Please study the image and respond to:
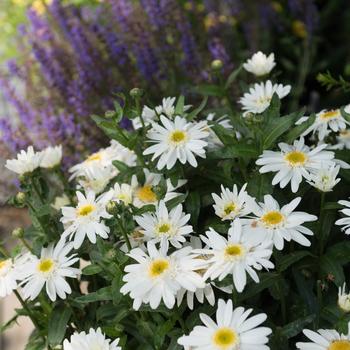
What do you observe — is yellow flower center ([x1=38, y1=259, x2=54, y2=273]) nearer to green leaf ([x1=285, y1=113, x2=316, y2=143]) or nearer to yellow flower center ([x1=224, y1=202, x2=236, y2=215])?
yellow flower center ([x1=224, y1=202, x2=236, y2=215])

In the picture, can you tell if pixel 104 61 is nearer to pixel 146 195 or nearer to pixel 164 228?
pixel 146 195

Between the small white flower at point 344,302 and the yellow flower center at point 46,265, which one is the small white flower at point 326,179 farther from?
the yellow flower center at point 46,265

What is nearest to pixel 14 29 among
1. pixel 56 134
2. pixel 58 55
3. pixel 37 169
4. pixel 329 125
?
pixel 58 55

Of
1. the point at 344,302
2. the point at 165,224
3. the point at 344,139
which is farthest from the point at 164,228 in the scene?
the point at 344,139

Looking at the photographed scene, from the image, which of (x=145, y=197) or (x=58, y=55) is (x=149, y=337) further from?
(x=58, y=55)

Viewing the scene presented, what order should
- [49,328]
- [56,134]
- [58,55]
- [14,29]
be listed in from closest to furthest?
[49,328] → [56,134] → [58,55] → [14,29]

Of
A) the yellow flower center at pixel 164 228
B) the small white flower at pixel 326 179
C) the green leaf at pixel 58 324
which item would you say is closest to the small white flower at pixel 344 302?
the small white flower at pixel 326 179
